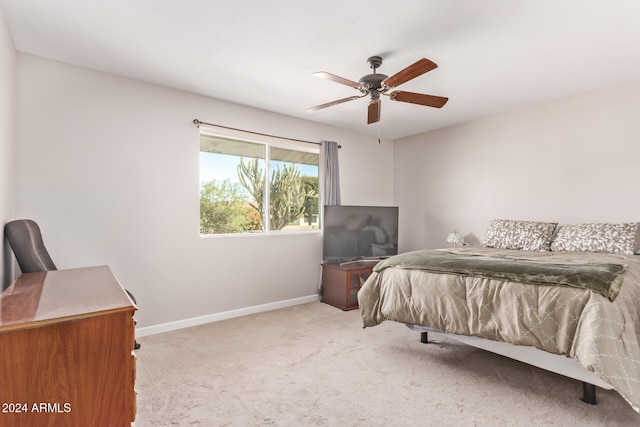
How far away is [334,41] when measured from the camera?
7.77ft

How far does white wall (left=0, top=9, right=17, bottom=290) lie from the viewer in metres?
1.99

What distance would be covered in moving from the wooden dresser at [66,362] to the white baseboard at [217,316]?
1945 millimetres

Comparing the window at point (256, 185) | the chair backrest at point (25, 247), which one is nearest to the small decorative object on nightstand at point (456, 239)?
the window at point (256, 185)

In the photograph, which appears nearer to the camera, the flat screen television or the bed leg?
the bed leg

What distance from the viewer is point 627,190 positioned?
3111mm

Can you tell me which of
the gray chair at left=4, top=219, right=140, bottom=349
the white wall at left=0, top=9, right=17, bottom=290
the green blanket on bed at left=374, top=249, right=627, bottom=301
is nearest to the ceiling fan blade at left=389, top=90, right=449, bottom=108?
the green blanket on bed at left=374, top=249, right=627, bottom=301

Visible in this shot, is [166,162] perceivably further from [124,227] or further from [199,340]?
[199,340]

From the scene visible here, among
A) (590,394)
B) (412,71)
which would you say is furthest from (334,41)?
(590,394)

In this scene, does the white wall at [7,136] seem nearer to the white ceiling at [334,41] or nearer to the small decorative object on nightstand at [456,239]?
the white ceiling at [334,41]

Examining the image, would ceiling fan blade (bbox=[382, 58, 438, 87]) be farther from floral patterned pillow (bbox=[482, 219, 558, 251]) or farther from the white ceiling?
floral patterned pillow (bbox=[482, 219, 558, 251])

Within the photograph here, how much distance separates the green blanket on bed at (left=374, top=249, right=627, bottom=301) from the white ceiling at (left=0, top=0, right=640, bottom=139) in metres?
1.62

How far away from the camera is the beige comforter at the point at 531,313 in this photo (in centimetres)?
155

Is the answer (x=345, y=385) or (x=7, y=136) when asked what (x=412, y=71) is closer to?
(x=345, y=385)

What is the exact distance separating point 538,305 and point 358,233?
2641 millimetres
